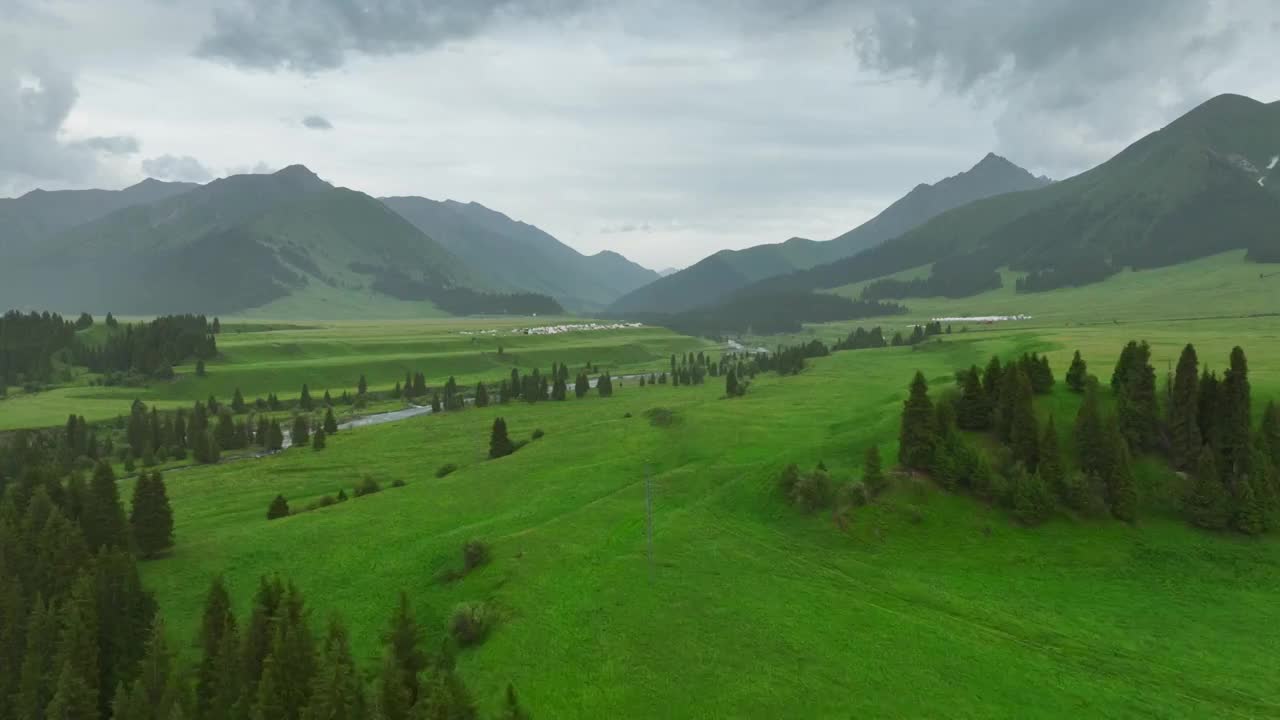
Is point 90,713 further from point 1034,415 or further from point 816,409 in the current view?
point 816,409

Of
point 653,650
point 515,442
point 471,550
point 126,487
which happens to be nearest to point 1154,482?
point 653,650

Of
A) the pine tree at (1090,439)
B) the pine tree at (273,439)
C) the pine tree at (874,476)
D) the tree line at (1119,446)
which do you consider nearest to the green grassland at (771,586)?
the pine tree at (874,476)

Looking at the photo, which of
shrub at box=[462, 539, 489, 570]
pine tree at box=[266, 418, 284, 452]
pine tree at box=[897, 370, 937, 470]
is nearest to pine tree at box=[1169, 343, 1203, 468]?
pine tree at box=[897, 370, 937, 470]

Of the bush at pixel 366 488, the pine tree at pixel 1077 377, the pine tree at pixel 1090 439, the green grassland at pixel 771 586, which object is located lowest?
the green grassland at pixel 771 586

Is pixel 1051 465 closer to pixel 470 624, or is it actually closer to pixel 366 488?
pixel 470 624

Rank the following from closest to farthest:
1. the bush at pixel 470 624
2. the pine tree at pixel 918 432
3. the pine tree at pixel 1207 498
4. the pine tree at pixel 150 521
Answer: the bush at pixel 470 624, the pine tree at pixel 1207 498, the pine tree at pixel 150 521, the pine tree at pixel 918 432

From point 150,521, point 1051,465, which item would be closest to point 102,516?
point 150,521

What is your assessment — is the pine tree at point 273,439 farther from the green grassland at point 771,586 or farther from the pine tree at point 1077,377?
the pine tree at point 1077,377

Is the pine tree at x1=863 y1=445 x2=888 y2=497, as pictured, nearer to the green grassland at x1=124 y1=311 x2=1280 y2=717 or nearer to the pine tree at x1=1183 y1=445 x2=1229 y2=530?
the green grassland at x1=124 y1=311 x2=1280 y2=717

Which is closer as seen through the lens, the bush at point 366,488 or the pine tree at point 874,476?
the pine tree at point 874,476
